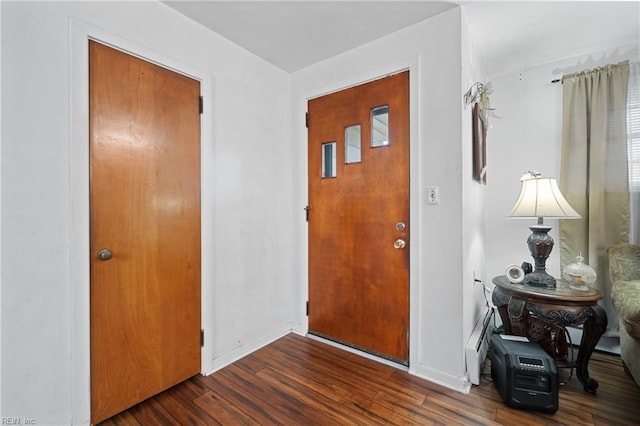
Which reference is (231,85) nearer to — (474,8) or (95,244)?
(95,244)

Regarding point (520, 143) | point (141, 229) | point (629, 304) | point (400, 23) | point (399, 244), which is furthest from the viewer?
point (520, 143)

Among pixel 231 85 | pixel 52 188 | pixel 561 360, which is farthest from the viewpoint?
pixel 231 85

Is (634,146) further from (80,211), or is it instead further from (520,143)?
(80,211)

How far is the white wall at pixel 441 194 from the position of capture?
180 centimetres

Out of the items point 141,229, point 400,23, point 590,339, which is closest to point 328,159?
point 400,23

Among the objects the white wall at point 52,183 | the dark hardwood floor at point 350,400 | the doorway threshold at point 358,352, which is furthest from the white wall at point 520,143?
the white wall at point 52,183

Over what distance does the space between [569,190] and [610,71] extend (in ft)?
3.11

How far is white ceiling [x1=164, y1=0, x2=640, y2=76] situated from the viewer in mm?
1766

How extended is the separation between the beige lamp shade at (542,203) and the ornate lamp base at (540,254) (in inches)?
3.6

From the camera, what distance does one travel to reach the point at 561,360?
6.28ft

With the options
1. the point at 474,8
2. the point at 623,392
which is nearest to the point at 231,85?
the point at 474,8

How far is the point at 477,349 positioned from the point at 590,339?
2.24ft

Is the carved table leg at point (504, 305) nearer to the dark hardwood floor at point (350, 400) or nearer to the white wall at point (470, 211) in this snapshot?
the white wall at point (470, 211)

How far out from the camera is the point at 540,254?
6.44 ft
